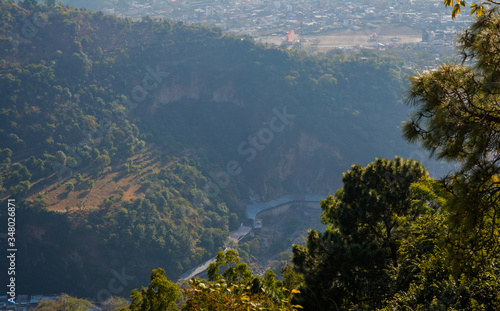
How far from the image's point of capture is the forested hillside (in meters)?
43.6

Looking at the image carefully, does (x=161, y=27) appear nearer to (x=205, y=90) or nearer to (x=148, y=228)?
(x=205, y=90)

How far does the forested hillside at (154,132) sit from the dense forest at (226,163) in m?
0.22

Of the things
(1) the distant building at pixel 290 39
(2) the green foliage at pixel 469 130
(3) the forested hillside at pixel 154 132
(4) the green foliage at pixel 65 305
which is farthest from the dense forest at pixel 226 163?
(1) the distant building at pixel 290 39

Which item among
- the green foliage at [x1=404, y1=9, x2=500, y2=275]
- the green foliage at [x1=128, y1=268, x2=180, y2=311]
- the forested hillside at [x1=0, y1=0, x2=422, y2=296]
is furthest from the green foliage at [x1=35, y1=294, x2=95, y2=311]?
the green foliage at [x1=404, y1=9, x2=500, y2=275]

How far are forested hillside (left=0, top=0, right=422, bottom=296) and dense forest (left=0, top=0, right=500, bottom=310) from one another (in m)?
0.22

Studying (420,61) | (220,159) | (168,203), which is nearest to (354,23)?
(420,61)

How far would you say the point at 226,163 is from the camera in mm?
65188

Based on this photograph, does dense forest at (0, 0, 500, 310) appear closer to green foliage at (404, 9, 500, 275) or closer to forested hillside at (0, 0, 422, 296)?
green foliage at (404, 9, 500, 275)

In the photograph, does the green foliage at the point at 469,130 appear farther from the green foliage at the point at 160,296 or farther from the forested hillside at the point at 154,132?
the forested hillside at the point at 154,132

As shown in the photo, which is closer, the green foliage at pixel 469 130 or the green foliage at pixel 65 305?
the green foliage at pixel 469 130

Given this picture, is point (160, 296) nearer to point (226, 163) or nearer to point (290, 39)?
point (226, 163)

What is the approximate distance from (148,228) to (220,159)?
22184 mm

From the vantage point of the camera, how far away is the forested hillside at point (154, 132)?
143ft

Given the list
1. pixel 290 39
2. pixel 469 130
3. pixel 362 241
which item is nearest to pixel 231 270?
pixel 362 241
